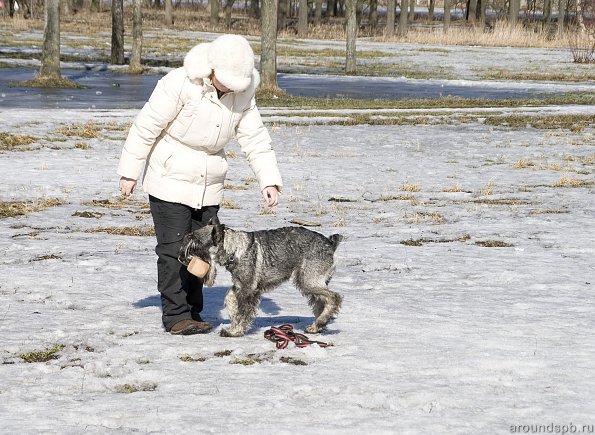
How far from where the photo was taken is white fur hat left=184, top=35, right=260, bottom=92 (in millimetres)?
6445

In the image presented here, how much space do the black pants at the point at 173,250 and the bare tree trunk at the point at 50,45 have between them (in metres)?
24.2

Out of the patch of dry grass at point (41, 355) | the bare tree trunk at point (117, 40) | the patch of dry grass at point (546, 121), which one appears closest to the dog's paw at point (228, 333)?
the patch of dry grass at point (41, 355)

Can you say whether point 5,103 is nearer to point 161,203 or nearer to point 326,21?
point 161,203

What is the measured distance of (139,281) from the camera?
8.89m

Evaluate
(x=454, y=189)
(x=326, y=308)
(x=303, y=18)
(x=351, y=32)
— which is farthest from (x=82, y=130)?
(x=303, y=18)

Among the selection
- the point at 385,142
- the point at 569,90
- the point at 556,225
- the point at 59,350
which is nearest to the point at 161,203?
the point at 59,350

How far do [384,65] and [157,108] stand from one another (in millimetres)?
39716

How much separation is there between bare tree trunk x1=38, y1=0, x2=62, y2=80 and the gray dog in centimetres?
2458

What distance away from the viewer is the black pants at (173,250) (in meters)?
7.05

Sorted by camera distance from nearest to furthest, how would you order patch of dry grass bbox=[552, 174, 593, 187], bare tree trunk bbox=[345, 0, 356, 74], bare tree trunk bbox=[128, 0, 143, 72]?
patch of dry grass bbox=[552, 174, 593, 187], bare tree trunk bbox=[128, 0, 143, 72], bare tree trunk bbox=[345, 0, 356, 74]

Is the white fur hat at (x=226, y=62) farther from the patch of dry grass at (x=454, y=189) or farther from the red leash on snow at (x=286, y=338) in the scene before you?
the patch of dry grass at (x=454, y=189)

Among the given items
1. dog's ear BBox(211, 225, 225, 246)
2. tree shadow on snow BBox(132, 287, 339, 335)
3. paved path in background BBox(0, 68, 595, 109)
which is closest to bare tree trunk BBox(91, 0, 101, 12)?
paved path in background BBox(0, 68, 595, 109)

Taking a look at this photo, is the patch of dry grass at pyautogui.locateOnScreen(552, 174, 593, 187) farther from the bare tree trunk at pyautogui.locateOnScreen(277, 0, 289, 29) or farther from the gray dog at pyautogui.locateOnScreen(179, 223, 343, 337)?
the bare tree trunk at pyautogui.locateOnScreen(277, 0, 289, 29)

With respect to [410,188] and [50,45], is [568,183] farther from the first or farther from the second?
[50,45]
